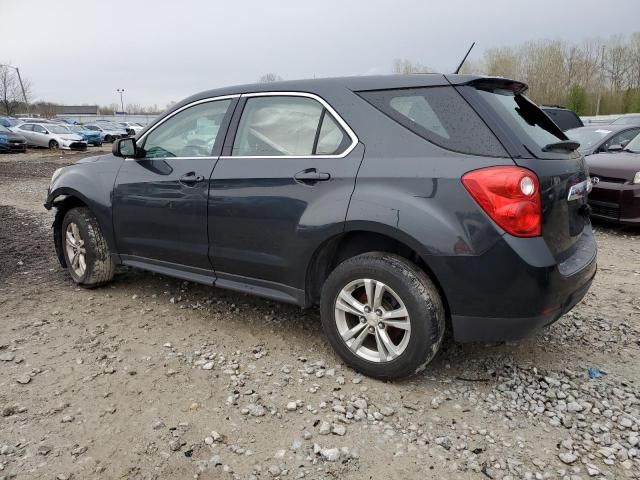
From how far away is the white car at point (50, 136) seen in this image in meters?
25.7

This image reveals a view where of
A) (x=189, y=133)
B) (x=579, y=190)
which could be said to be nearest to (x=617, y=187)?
(x=579, y=190)

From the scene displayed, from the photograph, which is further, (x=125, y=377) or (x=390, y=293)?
(x=125, y=377)

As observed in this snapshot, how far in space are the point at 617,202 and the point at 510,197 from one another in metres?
5.32

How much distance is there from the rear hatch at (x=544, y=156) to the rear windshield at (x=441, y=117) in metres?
0.06

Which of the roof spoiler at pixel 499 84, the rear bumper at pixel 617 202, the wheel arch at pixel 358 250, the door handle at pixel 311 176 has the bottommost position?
the rear bumper at pixel 617 202

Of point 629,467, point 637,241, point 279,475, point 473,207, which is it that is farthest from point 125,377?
point 637,241

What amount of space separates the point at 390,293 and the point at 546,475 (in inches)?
45.1

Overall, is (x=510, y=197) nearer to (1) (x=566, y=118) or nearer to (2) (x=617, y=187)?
(2) (x=617, y=187)

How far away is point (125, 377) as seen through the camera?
3.06 meters

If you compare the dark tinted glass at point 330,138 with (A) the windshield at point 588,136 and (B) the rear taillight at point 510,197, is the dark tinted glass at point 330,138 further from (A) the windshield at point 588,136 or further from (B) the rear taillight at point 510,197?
(A) the windshield at point 588,136

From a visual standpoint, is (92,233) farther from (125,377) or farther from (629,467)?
(629,467)

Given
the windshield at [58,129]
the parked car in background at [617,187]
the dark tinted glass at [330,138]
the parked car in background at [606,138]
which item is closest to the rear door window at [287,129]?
the dark tinted glass at [330,138]

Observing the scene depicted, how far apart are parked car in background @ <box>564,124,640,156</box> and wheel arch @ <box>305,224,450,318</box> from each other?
19.5ft

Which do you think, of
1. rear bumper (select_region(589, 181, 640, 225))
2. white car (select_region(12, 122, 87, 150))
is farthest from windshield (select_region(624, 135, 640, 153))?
white car (select_region(12, 122, 87, 150))
